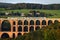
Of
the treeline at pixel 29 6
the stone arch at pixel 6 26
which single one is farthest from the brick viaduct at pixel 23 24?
the treeline at pixel 29 6

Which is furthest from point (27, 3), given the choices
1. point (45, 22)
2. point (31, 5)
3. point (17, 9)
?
point (45, 22)

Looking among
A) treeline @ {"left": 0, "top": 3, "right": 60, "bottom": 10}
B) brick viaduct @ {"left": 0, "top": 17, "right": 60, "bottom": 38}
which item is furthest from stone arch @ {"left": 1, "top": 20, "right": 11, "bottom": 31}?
treeline @ {"left": 0, "top": 3, "right": 60, "bottom": 10}

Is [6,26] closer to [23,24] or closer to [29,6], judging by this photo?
[23,24]

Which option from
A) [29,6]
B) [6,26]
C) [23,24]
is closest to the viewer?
[23,24]

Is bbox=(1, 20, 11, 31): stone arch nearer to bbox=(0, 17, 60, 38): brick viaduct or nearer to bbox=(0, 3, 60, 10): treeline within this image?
bbox=(0, 17, 60, 38): brick viaduct

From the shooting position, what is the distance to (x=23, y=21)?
117 ft

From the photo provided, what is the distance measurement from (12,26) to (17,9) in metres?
10.7

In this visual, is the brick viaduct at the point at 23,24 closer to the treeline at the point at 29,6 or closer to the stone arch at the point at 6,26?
the stone arch at the point at 6,26

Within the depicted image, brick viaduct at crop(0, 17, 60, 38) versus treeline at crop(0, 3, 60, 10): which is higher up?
brick viaduct at crop(0, 17, 60, 38)

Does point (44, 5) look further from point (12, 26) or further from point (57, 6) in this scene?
point (12, 26)

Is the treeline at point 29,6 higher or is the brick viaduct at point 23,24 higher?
the brick viaduct at point 23,24

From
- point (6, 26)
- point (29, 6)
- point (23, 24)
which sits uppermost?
point (23, 24)

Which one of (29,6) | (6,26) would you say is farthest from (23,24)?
(29,6)

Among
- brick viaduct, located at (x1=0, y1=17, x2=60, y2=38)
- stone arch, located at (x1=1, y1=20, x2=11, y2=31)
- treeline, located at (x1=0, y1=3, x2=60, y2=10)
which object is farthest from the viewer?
treeline, located at (x1=0, y1=3, x2=60, y2=10)
